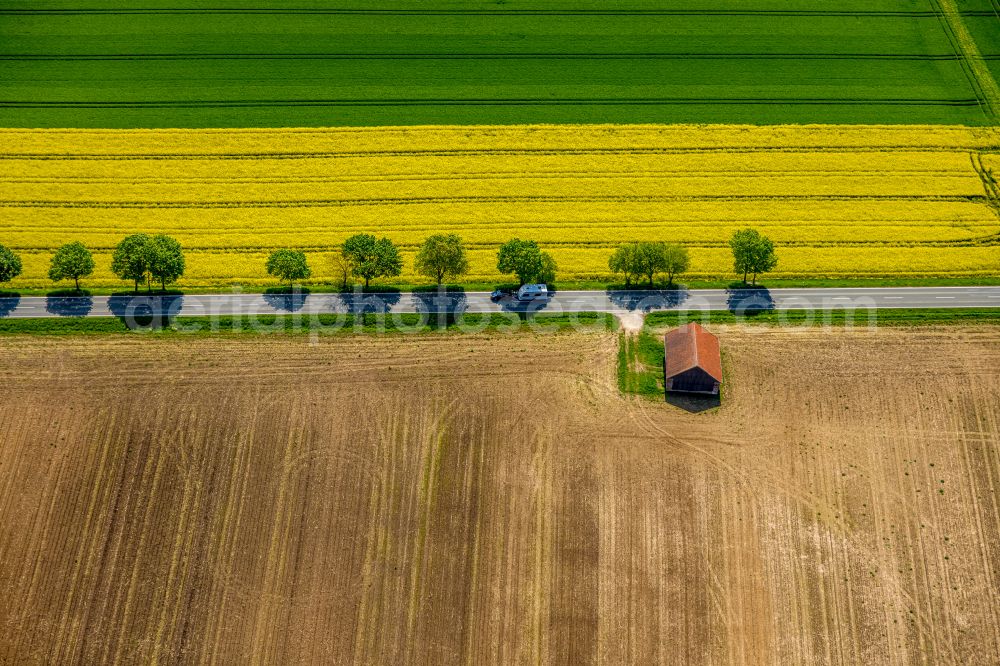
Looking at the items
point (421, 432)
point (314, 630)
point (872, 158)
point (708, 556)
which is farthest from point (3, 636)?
point (872, 158)

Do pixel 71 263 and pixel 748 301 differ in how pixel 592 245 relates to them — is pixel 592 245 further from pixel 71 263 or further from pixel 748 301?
pixel 71 263

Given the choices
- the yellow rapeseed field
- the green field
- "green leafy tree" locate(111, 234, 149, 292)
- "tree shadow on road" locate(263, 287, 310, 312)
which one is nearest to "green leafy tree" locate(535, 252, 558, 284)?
the yellow rapeseed field

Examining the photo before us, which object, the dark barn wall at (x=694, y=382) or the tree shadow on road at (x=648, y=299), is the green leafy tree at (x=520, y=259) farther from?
the dark barn wall at (x=694, y=382)

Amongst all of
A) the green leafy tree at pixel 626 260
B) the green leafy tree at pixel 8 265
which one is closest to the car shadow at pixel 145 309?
the green leafy tree at pixel 8 265

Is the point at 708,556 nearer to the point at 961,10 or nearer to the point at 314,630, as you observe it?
the point at 314,630

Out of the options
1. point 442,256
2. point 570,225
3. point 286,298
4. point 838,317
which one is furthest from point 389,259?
point 838,317

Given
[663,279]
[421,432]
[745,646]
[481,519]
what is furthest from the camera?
[663,279]

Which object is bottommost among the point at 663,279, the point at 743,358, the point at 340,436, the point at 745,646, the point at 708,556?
the point at 745,646
